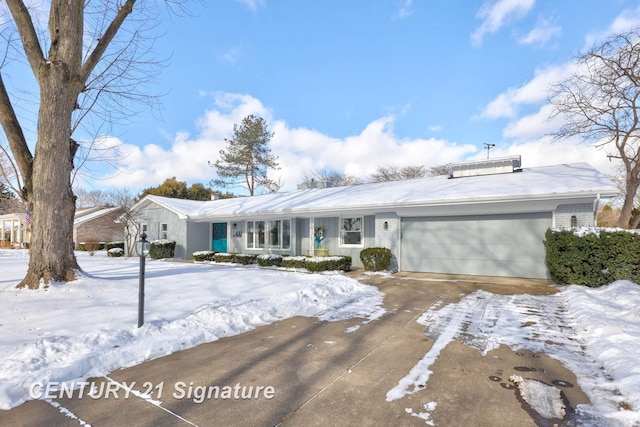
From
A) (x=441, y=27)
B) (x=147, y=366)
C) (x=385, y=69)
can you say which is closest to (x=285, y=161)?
(x=385, y=69)

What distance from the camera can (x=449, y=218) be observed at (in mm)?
11703

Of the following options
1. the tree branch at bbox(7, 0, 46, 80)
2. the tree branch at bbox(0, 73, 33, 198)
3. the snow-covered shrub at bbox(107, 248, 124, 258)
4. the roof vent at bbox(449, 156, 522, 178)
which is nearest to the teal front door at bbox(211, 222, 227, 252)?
the snow-covered shrub at bbox(107, 248, 124, 258)

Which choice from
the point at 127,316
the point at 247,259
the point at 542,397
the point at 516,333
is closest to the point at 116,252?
the point at 247,259

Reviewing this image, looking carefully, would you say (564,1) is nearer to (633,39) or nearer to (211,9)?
(633,39)

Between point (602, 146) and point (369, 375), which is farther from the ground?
point (602, 146)

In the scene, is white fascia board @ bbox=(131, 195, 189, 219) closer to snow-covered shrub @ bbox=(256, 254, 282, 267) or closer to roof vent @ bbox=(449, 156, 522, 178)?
snow-covered shrub @ bbox=(256, 254, 282, 267)

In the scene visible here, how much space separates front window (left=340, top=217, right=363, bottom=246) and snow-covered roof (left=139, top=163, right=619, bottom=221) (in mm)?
1025

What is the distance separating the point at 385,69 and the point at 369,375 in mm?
13079

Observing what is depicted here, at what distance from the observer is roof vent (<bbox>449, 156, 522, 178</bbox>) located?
13094 millimetres

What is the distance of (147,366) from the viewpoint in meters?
3.71

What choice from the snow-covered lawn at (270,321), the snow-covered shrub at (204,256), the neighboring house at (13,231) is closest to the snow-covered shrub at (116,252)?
the snow-covered shrub at (204,256)

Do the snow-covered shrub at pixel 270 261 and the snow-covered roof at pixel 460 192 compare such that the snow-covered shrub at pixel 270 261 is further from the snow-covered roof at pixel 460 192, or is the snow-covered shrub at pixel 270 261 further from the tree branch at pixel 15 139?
the tree branch at pixel 15 139

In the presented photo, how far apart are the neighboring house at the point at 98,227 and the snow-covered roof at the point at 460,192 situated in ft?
60.4

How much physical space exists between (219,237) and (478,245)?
45.0ft
